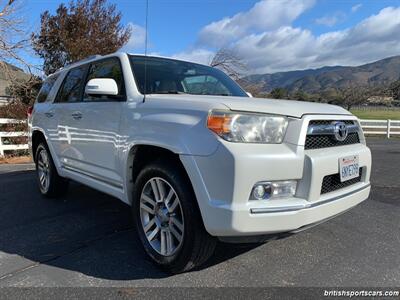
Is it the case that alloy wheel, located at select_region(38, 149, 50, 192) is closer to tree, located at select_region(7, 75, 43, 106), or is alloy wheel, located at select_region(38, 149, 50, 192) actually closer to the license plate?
the license plate

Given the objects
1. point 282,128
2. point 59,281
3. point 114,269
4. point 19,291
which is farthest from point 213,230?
point 19,291

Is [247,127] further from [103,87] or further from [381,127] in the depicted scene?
[381,127]

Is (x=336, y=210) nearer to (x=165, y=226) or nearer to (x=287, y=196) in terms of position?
(x=287, y=196)

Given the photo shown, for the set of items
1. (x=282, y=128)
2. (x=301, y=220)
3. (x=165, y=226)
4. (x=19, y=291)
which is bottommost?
(x=19, y=291)

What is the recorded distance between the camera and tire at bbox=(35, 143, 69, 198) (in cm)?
545

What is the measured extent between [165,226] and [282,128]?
126 centimetres

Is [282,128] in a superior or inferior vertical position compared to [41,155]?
superior

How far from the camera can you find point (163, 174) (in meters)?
3.02

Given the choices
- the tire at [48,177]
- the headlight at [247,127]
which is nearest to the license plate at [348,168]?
the headlight at [247,127]

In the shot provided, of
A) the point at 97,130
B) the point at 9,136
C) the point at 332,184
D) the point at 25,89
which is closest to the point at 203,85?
the point at 97,130

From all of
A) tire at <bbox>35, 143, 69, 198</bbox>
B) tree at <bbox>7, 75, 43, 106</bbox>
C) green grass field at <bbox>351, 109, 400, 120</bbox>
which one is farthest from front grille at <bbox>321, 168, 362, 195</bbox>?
green grass field at <bbox>351, 109, 400, 120</bbox>

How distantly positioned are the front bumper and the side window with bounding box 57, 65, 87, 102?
2437 millimetres

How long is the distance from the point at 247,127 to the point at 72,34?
17.0m

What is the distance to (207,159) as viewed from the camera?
→ 104 inches
